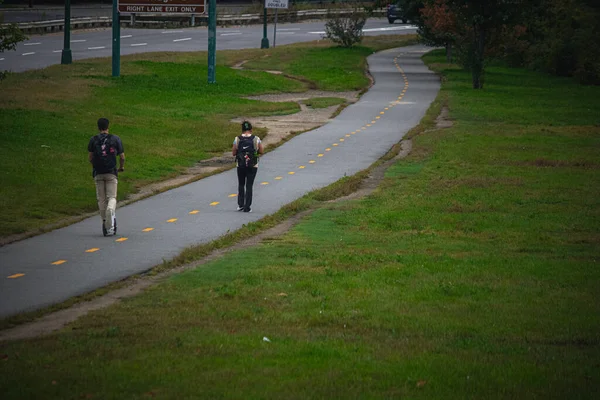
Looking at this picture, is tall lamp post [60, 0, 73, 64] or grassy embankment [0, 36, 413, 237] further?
tall lamp post [60, 0, 73, 64]

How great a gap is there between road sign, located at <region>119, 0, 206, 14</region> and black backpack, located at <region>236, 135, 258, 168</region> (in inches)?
976

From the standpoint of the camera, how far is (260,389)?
7371mm

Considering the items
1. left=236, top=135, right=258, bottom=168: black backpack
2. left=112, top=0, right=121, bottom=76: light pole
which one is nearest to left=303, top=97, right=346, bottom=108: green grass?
left=112, top=0, right=121, bottom=76: light pole

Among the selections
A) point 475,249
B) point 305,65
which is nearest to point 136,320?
point 475,249

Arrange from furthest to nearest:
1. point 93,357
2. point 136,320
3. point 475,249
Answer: point 475,249
point 136,320
point 93,357

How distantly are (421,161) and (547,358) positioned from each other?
16063 mm

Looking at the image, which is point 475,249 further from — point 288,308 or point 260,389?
point 260,389

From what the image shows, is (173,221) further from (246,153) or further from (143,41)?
(143,41)

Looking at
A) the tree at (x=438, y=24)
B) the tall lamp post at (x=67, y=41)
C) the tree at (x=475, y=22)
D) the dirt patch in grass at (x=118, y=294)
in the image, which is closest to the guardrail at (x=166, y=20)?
the tall lamp post at (x=67, y=41)

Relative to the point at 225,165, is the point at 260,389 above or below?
above

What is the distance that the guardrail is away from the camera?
207 feet

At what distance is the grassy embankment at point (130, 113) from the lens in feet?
62.3

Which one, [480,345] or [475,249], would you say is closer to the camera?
[480,345]

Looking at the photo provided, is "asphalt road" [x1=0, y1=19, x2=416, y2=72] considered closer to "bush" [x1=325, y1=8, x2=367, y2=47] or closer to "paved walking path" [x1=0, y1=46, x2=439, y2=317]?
"bush" [x1=325, y1=8, x2=367, y2=47]
